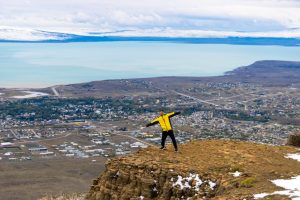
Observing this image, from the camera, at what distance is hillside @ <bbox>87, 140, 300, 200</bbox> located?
1429cm

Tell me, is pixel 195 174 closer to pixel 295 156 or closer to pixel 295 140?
pixel 295 156

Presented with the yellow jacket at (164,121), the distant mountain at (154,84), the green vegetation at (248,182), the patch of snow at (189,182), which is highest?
the yellow jacket at (164,121)

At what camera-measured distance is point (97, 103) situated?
400ft

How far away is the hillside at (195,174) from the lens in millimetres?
14289

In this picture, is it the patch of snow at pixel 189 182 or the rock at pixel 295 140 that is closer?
the patch of snow at pixel 189 182

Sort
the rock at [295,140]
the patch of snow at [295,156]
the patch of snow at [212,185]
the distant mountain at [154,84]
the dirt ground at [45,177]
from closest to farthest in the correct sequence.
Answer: the patch of snow at [212,185] → the patch of snow at [295,156] → the rock at [295,140] → the dirt ground at [45,177] → the distant mountain at [154,84]

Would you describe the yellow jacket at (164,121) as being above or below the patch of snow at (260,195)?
above

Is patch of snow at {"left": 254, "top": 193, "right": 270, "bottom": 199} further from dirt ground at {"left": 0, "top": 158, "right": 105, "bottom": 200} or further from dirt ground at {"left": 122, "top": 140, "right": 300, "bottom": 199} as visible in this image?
dirt ground at {"left": 0, "top": 158, "right": 105, "bottom": 200}

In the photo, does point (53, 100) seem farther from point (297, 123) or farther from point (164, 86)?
point (297, 123)

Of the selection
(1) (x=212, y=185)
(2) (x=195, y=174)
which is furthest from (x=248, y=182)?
(2) (x=195, y=174)

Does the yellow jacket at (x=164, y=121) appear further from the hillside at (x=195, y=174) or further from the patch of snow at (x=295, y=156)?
the patch of snow at (x=295, y=156)

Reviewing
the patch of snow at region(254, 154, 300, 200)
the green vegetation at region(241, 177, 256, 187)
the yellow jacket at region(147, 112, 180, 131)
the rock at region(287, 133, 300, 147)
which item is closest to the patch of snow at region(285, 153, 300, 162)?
the patch of snow at region(254, 154, 300, 200)

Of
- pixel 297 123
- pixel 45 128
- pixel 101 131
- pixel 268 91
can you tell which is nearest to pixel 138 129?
pixel 101 131

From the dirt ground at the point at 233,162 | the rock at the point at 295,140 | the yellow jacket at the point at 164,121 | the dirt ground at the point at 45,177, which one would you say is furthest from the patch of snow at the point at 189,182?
the dirt ground at the point at 45,177
